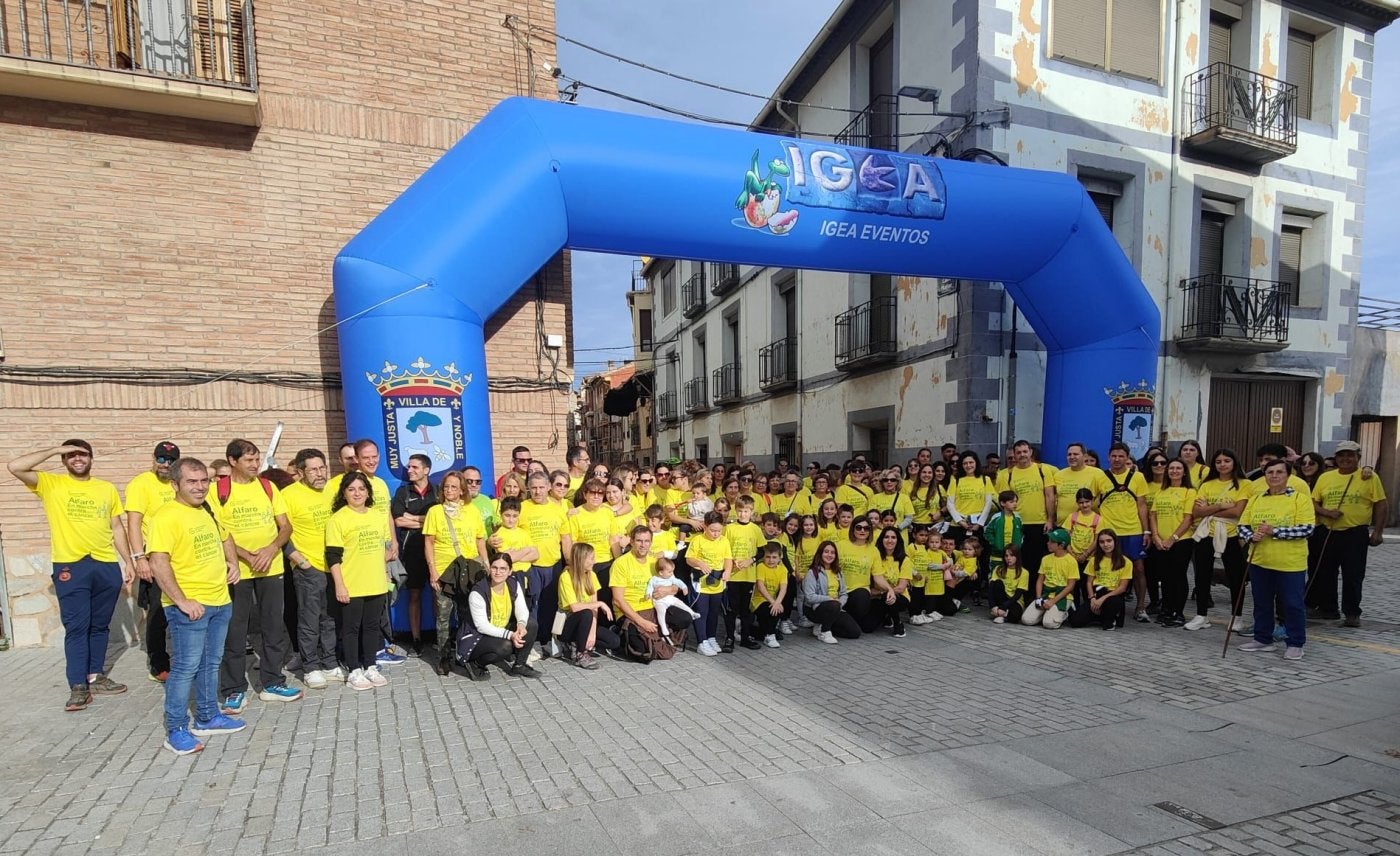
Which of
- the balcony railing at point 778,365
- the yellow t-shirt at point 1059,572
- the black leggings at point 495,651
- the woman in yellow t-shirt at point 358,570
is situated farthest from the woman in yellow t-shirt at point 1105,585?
the balcony railing at point 778,365

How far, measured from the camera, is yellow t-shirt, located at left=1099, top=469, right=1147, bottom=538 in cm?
724

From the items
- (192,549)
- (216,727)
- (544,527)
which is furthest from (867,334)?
(216,727)

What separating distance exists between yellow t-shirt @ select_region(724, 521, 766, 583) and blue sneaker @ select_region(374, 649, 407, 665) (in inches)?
116

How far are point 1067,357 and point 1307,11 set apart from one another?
9.39 m

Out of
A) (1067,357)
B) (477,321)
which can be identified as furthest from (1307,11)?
(477,321)

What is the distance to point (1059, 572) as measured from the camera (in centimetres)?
707

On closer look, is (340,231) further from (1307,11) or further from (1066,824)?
(1307,11)

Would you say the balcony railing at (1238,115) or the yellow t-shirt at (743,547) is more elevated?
the balcony railing at (1238,115)

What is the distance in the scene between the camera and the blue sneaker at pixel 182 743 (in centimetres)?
416

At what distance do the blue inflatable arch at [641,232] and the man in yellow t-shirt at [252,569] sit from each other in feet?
3.94

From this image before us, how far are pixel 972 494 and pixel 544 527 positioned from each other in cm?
485

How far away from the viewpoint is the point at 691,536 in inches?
266

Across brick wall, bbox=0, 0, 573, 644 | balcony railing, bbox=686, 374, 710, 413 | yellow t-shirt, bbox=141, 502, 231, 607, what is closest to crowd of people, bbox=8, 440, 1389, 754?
yellow t-shirt, bbox=141, 502, 231, 607

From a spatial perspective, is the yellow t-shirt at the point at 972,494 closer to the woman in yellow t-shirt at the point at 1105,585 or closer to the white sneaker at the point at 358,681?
the woman in yellow t-shirt at the point at 1105,585
